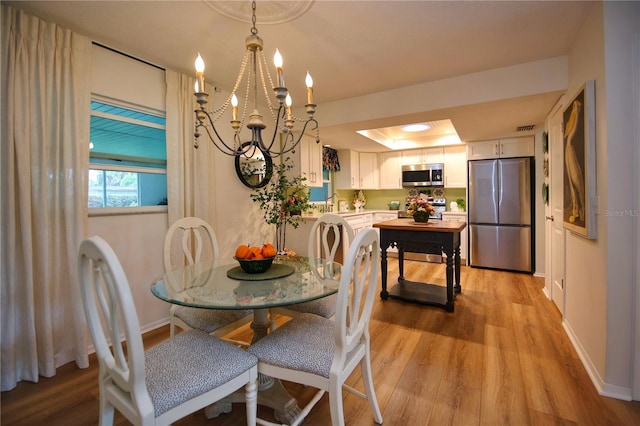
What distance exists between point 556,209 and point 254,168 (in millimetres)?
3257

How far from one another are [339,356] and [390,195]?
533 centimetres

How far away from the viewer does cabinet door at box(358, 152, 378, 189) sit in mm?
5992

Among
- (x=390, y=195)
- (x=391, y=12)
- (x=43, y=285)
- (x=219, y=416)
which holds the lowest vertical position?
(x=219, y=416)

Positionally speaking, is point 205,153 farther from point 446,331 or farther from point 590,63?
point 590,63

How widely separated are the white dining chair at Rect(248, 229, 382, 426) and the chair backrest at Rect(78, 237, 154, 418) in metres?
0.48

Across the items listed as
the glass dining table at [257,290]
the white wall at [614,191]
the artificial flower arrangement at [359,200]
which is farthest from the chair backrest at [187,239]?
the artificial flower arrangement at [359,200]

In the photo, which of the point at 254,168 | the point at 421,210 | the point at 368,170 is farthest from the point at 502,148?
the point at 254,168

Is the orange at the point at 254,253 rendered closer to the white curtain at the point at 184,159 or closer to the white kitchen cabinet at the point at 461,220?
the white curtain at the point at 184,159

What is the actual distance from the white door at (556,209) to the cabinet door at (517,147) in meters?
1.14

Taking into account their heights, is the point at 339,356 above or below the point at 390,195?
below

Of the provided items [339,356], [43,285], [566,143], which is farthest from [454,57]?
[43,285]

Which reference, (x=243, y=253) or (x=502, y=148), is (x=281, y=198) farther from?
(x=502, y=148)

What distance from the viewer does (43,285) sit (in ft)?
6.36

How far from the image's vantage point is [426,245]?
3.14m
